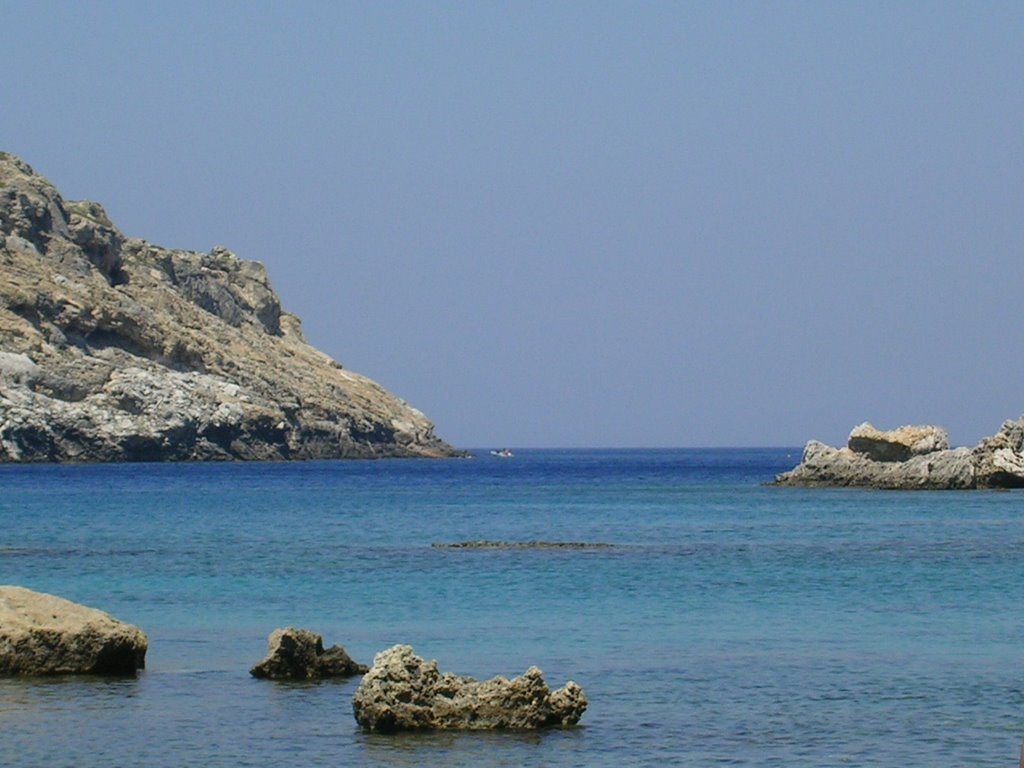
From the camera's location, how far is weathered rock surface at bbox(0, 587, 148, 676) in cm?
2202

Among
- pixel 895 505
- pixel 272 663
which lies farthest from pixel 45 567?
pixel 895 505

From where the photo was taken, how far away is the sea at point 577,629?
59.2 ft

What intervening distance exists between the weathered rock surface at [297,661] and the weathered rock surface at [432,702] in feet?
11.7

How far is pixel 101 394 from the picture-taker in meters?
136

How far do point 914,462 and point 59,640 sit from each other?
225 feet

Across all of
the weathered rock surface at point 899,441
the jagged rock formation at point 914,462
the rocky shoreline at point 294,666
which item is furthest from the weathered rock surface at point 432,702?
the weathered rock surface at point 899,441

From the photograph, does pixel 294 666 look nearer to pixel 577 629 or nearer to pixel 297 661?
pixel 297 661

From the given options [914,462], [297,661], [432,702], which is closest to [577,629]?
[297,661]

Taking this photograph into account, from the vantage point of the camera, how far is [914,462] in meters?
85.6

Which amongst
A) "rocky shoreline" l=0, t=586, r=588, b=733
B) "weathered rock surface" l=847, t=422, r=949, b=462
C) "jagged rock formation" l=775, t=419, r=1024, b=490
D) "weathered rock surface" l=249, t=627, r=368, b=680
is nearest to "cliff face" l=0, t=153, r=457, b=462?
"jagged rock formation" l=775, t=419, r=1024, b=490

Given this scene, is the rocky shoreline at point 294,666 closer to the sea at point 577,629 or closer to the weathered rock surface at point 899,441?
the sea at point 577,629

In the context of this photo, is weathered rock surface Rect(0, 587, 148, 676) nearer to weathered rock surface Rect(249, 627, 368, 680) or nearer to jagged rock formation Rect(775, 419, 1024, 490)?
weathered rock surface Rect(249, 627, 368, 680)

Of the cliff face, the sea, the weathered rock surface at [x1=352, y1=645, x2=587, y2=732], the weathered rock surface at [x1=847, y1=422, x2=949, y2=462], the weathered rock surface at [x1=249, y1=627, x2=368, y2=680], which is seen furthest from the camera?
the cliff face

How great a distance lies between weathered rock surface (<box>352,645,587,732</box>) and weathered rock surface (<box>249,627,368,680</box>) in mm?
3554
